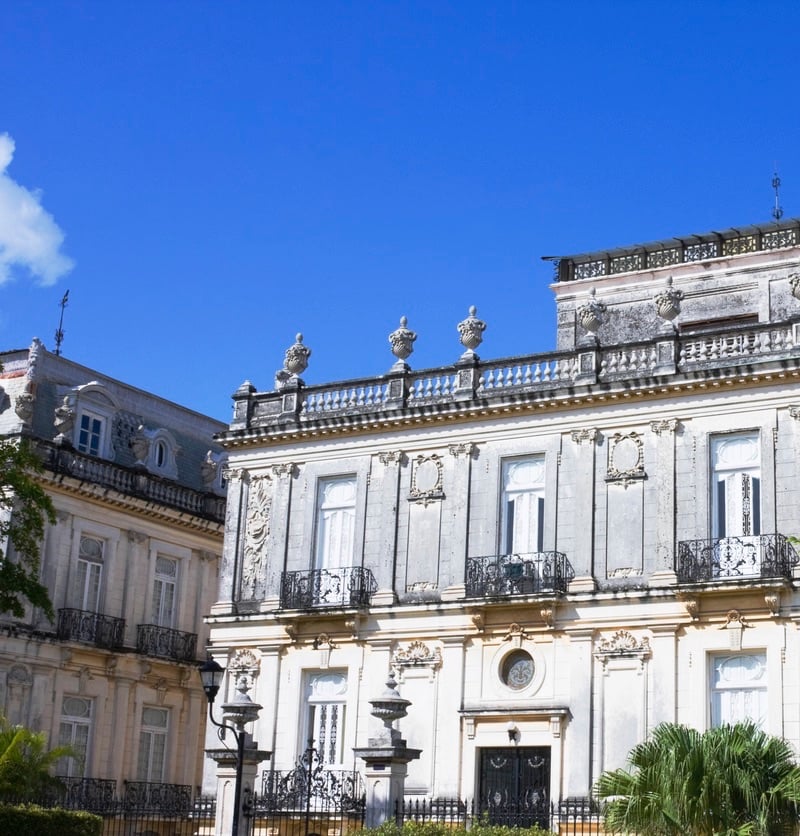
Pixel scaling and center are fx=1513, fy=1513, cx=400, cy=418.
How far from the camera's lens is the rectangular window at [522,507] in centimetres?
2888

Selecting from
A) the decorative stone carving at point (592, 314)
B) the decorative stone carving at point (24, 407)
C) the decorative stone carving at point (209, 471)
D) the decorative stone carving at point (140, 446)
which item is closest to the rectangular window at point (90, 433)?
the decorative stone carving at point (140, 446)

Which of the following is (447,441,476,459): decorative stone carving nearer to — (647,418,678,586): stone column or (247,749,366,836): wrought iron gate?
(647,418,678,586): stone column

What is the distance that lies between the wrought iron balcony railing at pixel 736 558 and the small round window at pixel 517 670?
3.37m

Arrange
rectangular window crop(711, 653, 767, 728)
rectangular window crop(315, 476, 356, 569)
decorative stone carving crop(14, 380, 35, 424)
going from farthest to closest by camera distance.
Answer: decorative stone carving crop(14, 380, 35, 424) → rectangular window crop(315, 476, 356, 569) → rectangular window crop(711, 653, 767, 728)

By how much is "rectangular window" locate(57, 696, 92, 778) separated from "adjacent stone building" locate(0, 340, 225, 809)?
0.04 meters

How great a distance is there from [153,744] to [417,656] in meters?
10.8

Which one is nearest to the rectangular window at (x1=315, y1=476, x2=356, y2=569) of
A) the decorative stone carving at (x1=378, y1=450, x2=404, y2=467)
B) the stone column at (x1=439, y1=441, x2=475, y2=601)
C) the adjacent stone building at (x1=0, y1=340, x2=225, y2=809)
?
the decorative stone carving at (x1=378, y1=450, x2=404, y2=467)

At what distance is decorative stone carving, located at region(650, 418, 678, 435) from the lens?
2777 centimetres

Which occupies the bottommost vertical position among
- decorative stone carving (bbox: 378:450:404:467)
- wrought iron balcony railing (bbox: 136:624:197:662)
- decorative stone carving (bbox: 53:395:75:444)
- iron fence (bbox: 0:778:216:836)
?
iron fence (bbox: 0:778:216:836)

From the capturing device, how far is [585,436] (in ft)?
93.8

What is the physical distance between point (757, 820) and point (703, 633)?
246 inches

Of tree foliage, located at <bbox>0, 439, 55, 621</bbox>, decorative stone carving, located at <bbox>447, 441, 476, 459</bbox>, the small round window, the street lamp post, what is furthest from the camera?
decorative stone carving, located at <bbox>447, 441, 476, 459</bbox>

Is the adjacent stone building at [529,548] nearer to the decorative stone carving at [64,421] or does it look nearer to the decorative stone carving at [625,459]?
the decorative stone carving at [625,459]

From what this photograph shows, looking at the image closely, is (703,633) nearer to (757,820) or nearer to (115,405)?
(757,820)
